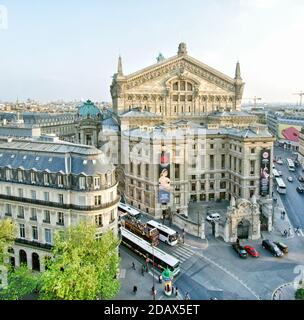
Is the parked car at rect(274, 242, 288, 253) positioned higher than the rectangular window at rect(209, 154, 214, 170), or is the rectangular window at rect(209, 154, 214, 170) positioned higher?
the rectangular window at rect(209, 154, 214, 170)

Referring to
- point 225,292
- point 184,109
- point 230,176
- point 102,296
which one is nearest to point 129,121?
point 184,109

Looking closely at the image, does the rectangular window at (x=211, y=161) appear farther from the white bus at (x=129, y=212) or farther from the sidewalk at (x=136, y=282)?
the sidewalk at (x=136, y=282)

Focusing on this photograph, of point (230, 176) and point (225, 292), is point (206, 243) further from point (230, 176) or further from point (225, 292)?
point (230, 176)

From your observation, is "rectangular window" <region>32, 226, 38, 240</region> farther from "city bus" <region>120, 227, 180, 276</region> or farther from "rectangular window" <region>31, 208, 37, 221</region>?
"city bus" <region>120, 227, 180, 276</region>

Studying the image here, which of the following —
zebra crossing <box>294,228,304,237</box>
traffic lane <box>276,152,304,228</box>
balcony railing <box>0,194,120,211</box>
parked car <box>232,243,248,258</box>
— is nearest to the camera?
balcony railing <box>0,194,120,211</box>

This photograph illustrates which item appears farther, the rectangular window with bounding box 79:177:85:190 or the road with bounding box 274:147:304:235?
the road with bounding box 274:147:304:235

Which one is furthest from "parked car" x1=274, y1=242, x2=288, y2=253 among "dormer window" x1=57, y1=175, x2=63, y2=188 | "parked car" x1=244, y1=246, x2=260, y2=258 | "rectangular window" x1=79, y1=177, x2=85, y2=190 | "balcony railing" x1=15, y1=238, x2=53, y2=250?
"dormer window" x1=57, y1=175, x2=63, y2=188

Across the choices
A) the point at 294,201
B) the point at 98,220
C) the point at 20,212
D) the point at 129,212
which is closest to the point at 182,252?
the point at 129,212
